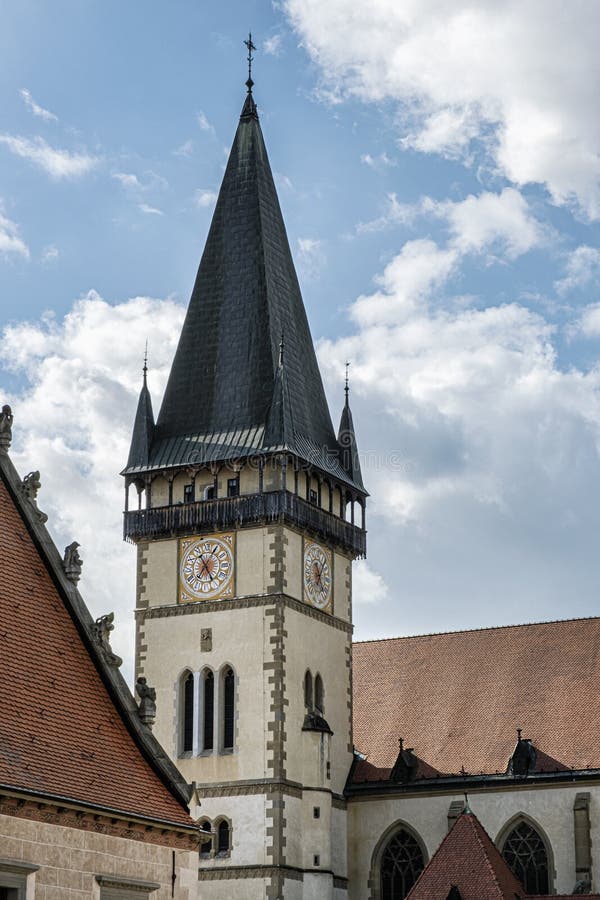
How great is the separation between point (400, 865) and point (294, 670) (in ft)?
22.6

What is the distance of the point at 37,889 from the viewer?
2508cm

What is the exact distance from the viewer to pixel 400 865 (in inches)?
2007

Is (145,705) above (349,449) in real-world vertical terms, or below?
below

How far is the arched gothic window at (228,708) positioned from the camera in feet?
163

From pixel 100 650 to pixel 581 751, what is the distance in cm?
2471

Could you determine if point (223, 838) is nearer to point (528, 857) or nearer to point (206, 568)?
point (206, 568)

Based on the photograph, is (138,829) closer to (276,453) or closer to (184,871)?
(184,871)

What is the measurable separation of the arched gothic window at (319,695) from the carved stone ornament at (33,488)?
24.5 meters

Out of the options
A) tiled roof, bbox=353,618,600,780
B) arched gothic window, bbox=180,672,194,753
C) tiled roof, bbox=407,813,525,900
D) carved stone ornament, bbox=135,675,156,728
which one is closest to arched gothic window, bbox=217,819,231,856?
arched gothic window, bbox=180,672,194,753

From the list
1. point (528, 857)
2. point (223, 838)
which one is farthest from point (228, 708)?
point (528, 857)

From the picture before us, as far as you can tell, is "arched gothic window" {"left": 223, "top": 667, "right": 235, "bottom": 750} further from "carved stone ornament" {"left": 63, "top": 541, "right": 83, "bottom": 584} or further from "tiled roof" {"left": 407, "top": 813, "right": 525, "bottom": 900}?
"carved stone ornament" {"left": 63, "top": 541, "right": 83, "bottom": 584}

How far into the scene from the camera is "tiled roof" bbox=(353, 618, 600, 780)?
167ft

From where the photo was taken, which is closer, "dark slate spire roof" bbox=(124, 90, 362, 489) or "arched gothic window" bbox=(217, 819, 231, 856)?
"arched gothic window" bbox=(217, 819, 231, 856)

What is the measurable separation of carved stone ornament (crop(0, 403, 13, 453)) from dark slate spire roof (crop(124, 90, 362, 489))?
22.9 meters
